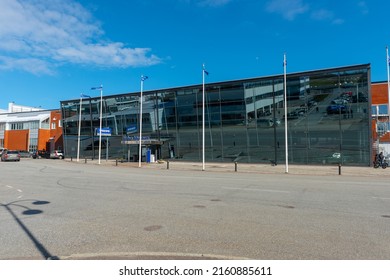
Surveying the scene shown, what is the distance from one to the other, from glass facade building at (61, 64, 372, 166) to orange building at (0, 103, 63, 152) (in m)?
27.8

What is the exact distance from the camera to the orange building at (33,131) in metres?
73.3

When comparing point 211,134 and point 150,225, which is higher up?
point 211,134

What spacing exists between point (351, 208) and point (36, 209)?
9.12 metres

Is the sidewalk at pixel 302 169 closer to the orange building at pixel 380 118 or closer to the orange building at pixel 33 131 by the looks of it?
the orange building at pixel 380 118

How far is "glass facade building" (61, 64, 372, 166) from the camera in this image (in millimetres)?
32938

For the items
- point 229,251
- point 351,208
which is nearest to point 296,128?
point 351,208

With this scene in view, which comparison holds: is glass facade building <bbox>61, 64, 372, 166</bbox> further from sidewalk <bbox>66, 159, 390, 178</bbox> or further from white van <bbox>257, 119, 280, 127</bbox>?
sidewalk <bbox>66, 159, 390, 178</bbox>

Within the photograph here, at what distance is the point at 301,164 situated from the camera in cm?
3500

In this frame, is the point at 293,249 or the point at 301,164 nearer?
the point at 293,249

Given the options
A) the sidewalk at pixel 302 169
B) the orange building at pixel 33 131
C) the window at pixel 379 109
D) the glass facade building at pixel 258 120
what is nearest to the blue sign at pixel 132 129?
the glass facade building at pixel 258 120

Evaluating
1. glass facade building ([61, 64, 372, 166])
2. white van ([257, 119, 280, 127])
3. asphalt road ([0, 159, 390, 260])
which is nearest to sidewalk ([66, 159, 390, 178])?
glass facade building ([61, 64, 372, 166])

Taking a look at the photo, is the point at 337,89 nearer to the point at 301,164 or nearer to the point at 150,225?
the point at 301,164

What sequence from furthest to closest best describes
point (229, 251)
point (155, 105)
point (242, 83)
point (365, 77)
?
point (155, 105) < point (242, 83) < point (365, 77) < point (229, 251)

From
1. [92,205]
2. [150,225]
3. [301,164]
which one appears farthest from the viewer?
[301,164]
